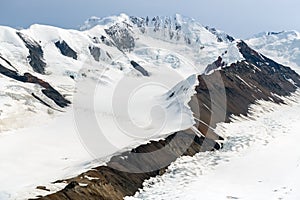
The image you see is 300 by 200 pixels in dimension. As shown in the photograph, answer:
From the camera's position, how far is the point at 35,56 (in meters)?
183

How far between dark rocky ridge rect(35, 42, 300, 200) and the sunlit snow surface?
1.72m

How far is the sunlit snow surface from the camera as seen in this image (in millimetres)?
44812

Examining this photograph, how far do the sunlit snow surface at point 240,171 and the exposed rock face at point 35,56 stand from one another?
370 feet

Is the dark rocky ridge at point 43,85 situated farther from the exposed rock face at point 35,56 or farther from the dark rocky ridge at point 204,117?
the exposed rock face at point 35,56

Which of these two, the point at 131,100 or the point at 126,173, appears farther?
the point at 131,100

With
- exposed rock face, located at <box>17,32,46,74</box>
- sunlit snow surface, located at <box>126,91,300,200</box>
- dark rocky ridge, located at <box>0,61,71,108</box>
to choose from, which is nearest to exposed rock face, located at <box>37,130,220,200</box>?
sunlit snow surface, located at <box>126,91,300,200</box>

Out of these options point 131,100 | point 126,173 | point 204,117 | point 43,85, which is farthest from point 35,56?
point 126,173

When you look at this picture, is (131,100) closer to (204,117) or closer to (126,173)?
(204,117)

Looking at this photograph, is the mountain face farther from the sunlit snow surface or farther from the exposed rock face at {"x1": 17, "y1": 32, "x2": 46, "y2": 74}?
the sunlit snow surface

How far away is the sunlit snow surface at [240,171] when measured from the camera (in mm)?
44812

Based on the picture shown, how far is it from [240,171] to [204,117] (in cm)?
2441

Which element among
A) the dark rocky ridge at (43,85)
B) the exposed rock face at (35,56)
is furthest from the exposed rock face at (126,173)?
the exposed rock face at (35,56)

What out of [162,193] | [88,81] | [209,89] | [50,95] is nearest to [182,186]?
[162,193]

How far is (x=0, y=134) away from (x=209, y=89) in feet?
148
